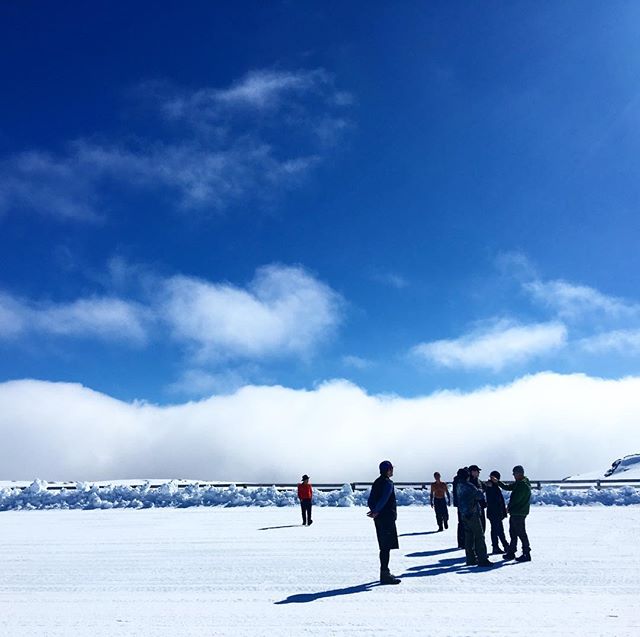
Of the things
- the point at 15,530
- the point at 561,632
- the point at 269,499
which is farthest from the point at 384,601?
the point at 269,499

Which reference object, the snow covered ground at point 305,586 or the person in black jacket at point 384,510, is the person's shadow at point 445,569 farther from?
the person in black jacket at point 384,510

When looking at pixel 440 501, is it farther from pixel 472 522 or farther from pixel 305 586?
pixel 305 586

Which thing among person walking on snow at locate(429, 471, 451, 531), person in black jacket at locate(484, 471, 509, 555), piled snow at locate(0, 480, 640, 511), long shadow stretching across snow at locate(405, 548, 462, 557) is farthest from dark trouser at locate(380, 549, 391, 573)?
piled snow at locate(0, 480, 640, 511)

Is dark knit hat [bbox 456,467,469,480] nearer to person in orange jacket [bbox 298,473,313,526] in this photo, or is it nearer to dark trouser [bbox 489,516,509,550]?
dark trouser [bbox 489,516,509,550]

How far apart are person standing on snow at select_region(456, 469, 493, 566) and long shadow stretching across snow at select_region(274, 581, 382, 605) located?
2553mm

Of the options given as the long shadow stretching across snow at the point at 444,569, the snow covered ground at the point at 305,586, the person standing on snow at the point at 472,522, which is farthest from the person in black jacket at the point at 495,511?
the person standing on snow at the point at 472,522

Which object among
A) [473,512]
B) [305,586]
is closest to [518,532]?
[473,512]

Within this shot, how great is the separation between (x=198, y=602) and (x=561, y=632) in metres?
4.80

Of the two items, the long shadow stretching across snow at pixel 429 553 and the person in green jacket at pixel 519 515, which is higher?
the person in green jacket at pixel 519 515

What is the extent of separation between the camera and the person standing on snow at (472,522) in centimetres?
1109

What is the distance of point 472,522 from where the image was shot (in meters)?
11.3

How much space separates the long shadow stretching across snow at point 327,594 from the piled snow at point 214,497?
20.9m

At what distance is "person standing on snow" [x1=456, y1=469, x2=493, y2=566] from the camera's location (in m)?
11.1

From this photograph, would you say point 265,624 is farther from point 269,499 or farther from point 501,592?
point 269,499
